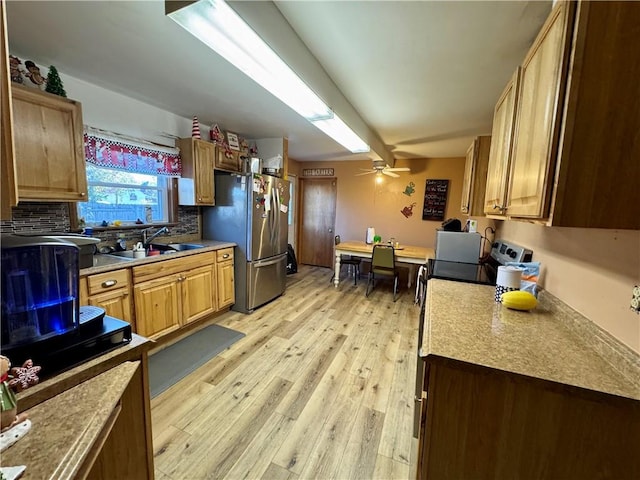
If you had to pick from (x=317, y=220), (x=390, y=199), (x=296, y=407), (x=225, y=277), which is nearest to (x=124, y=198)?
(x=225, y=277)

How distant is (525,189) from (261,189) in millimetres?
2707

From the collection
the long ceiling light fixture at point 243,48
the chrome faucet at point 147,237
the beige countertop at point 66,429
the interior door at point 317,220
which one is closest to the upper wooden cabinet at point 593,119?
the long ceiling light fixture at point 243,48

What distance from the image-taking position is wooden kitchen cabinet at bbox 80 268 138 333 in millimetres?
1909

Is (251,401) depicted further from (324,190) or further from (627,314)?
(324,190)

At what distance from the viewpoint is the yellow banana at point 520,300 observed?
4.58ft

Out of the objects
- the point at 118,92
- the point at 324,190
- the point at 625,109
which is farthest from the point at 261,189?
the point at 625,109

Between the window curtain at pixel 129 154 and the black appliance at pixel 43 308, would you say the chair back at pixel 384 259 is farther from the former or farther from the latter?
the black appliance at pixel 43 308

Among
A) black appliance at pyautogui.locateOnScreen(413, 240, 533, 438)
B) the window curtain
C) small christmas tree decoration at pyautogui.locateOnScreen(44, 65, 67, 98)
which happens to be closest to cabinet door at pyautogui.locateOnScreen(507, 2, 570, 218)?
black appliance at pyautogui.locateOnScreen(413, 240, 533, 438)

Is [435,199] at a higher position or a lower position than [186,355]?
higher

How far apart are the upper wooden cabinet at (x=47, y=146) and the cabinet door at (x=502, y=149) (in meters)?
2.83

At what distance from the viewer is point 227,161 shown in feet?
11.1

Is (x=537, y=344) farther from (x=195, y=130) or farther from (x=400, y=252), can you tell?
(x=195, y=130)

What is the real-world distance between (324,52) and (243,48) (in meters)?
0.61

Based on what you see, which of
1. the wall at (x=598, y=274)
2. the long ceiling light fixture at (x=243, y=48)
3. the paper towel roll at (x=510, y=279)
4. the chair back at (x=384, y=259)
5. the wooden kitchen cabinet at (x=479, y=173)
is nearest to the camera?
the wall at (x=598, y=274)
